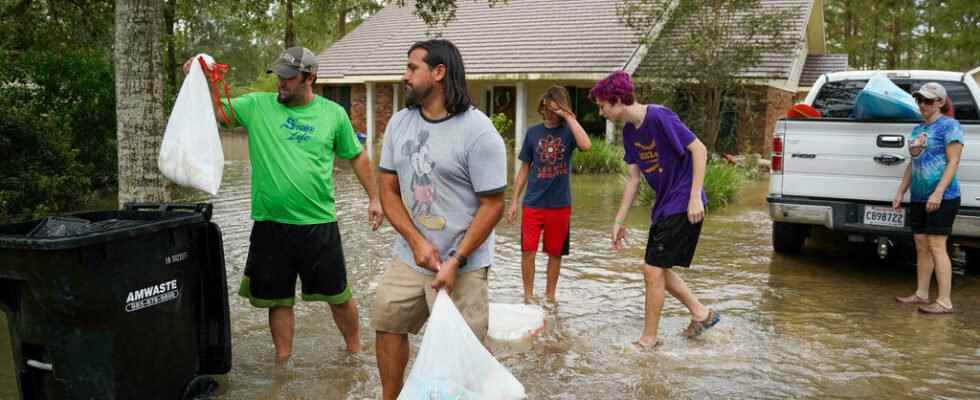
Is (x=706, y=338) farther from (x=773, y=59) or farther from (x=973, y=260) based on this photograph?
(x=773, y=59)

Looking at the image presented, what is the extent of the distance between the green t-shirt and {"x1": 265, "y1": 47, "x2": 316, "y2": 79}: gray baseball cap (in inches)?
8.3

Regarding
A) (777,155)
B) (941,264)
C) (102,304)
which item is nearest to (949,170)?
(941,264)

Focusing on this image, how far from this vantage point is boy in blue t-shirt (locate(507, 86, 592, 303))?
5949 mm

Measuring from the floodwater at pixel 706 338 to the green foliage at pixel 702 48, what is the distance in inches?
373

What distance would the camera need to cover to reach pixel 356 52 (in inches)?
1091

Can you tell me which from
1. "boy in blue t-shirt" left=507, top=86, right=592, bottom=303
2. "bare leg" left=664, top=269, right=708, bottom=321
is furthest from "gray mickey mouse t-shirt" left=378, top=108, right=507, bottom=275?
"boy in blue t-shirt" left=507, top=86, right=592, bottom=303

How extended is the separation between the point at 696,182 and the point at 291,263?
7.87 feet

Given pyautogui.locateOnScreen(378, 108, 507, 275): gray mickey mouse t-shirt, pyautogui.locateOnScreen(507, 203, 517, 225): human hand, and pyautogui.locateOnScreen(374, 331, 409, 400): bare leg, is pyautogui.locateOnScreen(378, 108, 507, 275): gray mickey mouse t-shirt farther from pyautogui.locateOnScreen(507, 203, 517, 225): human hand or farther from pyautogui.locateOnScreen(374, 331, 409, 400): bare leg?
pyautogui.locateOnScreen(507, 203, 517, 225): human hand

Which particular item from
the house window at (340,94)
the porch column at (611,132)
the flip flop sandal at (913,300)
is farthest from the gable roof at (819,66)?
the flip flop sandal at (913,300)

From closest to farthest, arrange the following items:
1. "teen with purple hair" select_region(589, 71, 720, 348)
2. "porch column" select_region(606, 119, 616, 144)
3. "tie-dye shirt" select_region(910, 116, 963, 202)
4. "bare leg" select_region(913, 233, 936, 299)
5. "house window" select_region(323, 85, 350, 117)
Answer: "teen with purple hair" select_region(589, 71, 720, 348), "tie-dye shirt" select_region(910, 116, 963, 202), "bare leg" select_region(913, 233, 936, 299), "porch column" select_region(606, 119, 616, 144), "house window" select_region(323, 85, 350, 117)

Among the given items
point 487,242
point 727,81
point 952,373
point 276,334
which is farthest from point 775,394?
point 727,81

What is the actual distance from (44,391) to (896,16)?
35.8m

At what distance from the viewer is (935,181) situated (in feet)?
19.5

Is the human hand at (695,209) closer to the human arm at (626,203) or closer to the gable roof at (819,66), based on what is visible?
the human arm at (626,203)
